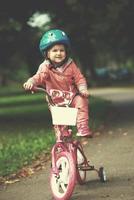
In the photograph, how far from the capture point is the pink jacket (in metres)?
7.73

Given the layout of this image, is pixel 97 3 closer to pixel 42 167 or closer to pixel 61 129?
pixel 42 167

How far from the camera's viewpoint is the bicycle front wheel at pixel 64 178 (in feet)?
23.3

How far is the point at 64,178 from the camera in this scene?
7312 mm

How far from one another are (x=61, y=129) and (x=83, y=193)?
757 mm

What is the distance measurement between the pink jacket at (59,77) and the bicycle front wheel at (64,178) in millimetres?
790

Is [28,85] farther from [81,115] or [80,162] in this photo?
[80,162]

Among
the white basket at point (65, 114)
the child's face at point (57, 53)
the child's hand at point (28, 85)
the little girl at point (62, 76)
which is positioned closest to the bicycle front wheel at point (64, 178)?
the white basket at point (65, 114)

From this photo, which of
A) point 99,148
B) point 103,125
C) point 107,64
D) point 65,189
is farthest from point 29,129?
point 107,64

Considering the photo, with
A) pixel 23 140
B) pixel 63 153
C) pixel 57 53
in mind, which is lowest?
pixel 23 140

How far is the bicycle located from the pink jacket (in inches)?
3.4

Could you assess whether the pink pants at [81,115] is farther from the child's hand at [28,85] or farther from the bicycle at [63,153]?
the child's hand at [28,85]

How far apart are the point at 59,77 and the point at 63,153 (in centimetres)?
87

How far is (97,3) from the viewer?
68.2ft

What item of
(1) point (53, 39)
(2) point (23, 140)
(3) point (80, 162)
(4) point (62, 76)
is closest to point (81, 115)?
(4) point (62, 76)
